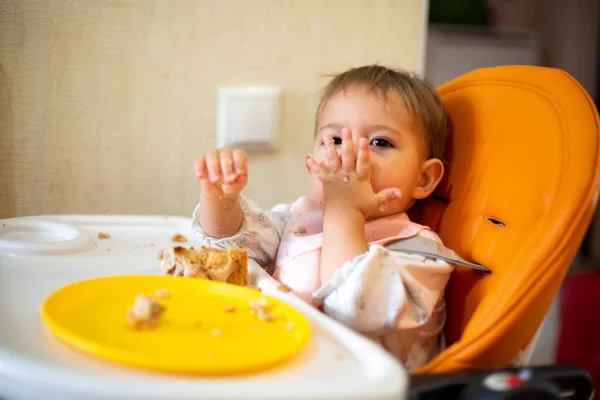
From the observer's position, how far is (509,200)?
712 mm

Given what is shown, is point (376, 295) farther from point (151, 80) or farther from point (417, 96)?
point (151, 80)

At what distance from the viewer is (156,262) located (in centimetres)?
73

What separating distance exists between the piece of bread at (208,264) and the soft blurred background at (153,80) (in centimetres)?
42

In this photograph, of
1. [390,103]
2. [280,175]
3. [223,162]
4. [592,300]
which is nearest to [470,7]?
[592,300]

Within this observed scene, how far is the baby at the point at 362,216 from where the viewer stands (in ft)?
2.09

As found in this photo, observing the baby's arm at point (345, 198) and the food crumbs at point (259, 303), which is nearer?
the food crumbs at point (259, 303)

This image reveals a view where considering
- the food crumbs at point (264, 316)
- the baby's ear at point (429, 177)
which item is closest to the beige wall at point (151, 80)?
the baby's ear at point (429, 177)

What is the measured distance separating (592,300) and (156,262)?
4.16 feet

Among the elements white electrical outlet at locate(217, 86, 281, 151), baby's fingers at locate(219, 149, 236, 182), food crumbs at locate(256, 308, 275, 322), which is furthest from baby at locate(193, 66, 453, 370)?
white electrical outlet at locate(217, 86, 281, 151)

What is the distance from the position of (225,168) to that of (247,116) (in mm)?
424

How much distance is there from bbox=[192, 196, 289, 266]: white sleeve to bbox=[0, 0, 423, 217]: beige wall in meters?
0.28

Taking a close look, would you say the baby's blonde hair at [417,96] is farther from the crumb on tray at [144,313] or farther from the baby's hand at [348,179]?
the crumb on tray at [144,313]

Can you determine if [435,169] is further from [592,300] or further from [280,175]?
[592,300]

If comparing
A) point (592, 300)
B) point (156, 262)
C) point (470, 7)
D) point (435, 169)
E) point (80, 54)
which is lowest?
point (592, 300)
